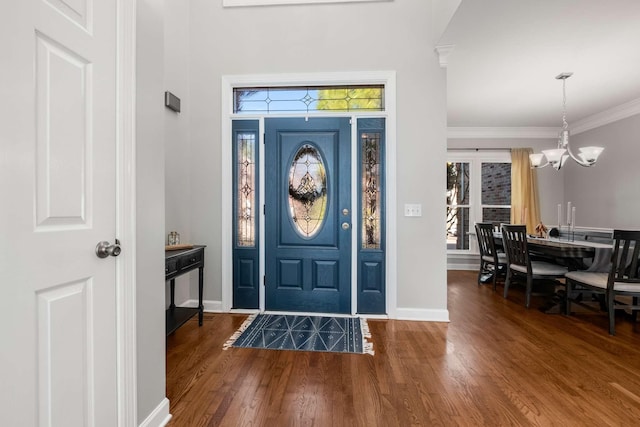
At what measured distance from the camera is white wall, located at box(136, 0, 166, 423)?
1.42 meters

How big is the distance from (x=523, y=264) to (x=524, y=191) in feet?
8.67

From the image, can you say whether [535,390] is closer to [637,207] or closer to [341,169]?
[341,169]

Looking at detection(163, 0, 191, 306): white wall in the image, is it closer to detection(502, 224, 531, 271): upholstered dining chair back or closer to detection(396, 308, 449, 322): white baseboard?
detection(396, 308, 449, 322): white baseboard

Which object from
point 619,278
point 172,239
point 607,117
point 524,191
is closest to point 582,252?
point 619,278

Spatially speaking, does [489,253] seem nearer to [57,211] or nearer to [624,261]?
[624,261]

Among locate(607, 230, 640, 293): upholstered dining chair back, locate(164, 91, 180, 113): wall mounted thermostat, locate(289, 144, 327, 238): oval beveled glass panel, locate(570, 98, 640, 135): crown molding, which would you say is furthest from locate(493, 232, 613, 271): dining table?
locate(164, 91, 180, 113): wall mounted thermostat

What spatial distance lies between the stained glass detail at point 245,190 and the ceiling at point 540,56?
2.26 meters

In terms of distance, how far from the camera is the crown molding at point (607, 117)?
4559 mm

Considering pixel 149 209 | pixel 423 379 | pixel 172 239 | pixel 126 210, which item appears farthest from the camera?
pixel 172 239

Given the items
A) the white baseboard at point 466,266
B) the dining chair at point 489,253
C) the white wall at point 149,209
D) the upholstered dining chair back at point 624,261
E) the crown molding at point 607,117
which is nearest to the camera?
the white wall at point 149,209

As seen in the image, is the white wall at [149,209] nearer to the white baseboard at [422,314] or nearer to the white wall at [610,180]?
the white baseboard at [422,314]

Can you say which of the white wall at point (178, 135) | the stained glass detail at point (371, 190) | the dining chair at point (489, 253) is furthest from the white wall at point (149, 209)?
the dining chair at point (489, 253)

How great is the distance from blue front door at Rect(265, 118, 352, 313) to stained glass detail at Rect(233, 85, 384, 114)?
0.17 metres

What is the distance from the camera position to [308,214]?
3.22 m
